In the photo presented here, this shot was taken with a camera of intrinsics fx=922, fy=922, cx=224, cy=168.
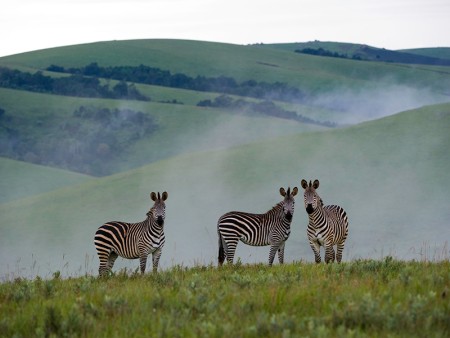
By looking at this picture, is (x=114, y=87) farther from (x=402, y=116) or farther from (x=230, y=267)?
(x=230, y=267)

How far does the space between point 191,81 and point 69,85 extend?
89.2ft

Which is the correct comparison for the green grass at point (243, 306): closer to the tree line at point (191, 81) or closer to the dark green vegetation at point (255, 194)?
the dark green vegetation at point (255, 194)

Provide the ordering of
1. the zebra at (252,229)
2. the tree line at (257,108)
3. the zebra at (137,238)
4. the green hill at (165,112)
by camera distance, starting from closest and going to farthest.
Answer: the zebra at (137,238), the zebra at (252,229), the green hill at (165,112), the tree line at (257,108)

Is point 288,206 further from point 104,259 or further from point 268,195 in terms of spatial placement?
point 268,195

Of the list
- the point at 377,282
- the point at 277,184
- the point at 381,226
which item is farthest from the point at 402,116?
the point at 377,282

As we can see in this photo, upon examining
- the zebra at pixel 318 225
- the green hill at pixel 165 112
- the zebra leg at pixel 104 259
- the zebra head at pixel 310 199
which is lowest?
the green hill at pixel 165 112

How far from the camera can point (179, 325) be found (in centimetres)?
985

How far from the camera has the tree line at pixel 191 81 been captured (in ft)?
594

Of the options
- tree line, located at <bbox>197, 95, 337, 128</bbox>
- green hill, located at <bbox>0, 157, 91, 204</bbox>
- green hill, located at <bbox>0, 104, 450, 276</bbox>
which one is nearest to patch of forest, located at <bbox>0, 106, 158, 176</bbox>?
tree line, located at <bbox>197, 95, 337, 128</bbox>

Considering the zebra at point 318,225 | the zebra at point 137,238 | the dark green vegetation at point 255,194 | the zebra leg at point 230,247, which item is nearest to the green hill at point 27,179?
the dark green vegetation at point 255,194

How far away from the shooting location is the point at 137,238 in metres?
18.5

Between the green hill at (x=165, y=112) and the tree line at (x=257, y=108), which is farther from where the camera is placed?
the tree line at (x=257, y=108)

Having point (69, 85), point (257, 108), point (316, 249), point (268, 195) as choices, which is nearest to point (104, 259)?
point (316, 249)

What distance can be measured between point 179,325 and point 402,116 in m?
51.0
